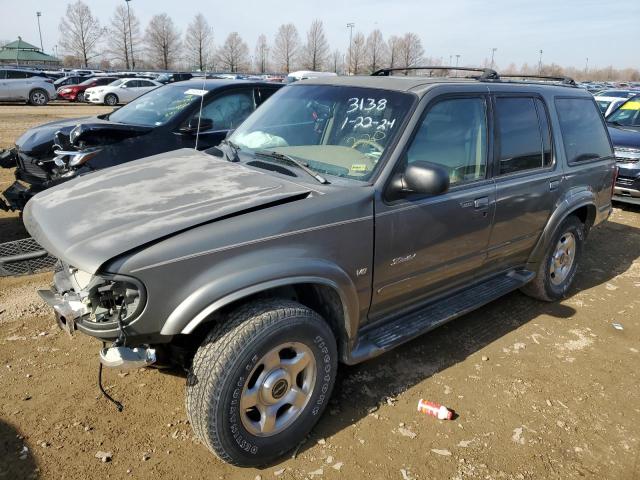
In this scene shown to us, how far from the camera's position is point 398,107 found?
309 centimetres

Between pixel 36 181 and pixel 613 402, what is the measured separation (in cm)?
611

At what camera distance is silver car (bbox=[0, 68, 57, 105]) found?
941 inches

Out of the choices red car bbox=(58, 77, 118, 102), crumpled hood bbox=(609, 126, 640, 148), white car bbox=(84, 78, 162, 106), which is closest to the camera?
crumpled hood bbox=(609, 126, 640, 148)

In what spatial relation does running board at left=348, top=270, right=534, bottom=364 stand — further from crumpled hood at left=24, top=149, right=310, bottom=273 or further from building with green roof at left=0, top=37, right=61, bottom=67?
building with green roof at left=0, top=37, right=61, bottom=67

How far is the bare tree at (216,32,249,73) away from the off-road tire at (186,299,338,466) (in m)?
73.4

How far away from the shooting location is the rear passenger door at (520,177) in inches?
144

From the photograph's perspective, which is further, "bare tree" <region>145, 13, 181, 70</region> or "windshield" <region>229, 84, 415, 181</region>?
"bare tree" <region>145, 13, 181, 70</region>

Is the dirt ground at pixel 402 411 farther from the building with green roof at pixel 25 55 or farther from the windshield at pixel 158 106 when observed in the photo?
the building with green roof at pixel 25 55

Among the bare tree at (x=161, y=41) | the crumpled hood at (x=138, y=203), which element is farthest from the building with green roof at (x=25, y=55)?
the crumpled hood at (x=138, y=203)

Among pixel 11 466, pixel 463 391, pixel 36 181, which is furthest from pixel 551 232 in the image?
pixel 36 181

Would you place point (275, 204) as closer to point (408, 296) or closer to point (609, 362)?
point (408, 296)

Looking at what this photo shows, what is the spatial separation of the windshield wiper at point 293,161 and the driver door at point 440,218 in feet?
1.20

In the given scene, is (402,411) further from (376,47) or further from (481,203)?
(376,47)

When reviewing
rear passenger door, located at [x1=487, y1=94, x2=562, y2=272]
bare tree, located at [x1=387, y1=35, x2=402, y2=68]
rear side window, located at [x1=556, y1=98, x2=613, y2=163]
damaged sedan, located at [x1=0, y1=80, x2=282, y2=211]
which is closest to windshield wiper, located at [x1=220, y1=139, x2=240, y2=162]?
damaged sedan, located at [x1=0, y1=80, x2=282, y2=211]
